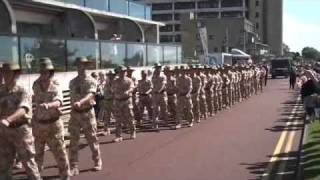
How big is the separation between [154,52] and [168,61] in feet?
10.7

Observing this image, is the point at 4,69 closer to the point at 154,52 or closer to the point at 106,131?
the point at 106,131

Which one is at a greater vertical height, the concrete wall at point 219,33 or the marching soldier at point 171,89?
the concrete wall at point 219,33

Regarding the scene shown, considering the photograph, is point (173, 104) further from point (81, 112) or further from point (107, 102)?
point (81, 112)

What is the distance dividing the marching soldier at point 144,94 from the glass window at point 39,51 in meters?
2.36

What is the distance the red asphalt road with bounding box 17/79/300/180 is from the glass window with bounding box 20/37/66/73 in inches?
118

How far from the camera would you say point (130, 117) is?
1573 centimetres

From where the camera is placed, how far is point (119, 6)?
37.7 metres

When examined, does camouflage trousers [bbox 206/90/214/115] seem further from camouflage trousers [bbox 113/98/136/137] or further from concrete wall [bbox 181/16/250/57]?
concrete wall [bbox 181/16/250/57]

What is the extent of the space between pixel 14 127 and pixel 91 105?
7.71ft

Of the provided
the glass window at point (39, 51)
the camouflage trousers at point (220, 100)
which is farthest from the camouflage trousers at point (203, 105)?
the glass window at point (39, 51)

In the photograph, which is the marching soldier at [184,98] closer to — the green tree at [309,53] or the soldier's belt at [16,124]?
the soldier's belt at [16,124]

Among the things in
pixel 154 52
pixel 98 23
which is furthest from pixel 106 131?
pixel 98 23

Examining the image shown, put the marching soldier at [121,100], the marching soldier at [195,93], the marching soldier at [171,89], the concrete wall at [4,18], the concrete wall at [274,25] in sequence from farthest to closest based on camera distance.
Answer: the concrete wall at [274,25], the concrete wall at [4,18], the marching soldier at [195,93], the marching soldier at [171,89], the marching soldier at [121,100]

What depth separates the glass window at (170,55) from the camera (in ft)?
110
